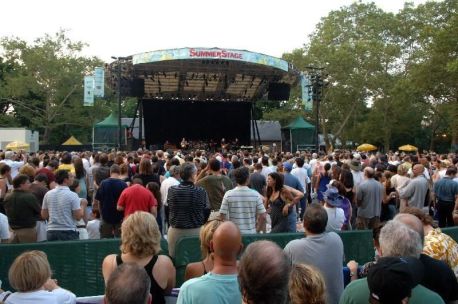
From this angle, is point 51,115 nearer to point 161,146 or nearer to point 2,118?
point 2,118

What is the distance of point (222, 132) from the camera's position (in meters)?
32.0

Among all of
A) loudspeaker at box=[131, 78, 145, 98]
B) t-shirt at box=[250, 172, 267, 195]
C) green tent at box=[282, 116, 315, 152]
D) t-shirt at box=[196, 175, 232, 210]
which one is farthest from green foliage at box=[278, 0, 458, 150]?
t-shirt at box=[196, 175, 232, 210]

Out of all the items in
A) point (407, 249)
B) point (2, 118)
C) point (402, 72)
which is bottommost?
point (407, 249)

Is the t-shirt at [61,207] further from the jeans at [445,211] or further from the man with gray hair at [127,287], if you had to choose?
the jeans at [445,211]

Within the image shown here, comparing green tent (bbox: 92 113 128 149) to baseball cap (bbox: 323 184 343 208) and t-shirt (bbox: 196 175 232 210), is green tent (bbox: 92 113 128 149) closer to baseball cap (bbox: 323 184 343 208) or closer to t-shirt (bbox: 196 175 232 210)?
t-shirt (bbox: 196 175 232 210)

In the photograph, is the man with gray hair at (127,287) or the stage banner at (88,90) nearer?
the man with gray hair at (127,287)

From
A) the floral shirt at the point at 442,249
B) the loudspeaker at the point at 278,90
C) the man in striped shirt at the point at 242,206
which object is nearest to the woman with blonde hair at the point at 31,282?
the floral shirt at the point at 442,249

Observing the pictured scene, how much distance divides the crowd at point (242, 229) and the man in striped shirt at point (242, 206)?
13 millimetres

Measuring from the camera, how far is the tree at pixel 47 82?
41781 millimetres

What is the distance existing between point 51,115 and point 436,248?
146 ft

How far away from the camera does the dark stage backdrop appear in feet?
101

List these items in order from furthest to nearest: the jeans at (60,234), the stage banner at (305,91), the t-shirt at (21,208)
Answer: the stage banner at (305,91) → the jeans at (60,234) → the t-shirt at (21,208)

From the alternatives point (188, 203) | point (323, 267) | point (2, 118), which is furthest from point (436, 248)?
point (2, 118)

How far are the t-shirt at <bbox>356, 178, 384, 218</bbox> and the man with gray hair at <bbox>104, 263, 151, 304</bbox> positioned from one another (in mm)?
6302
